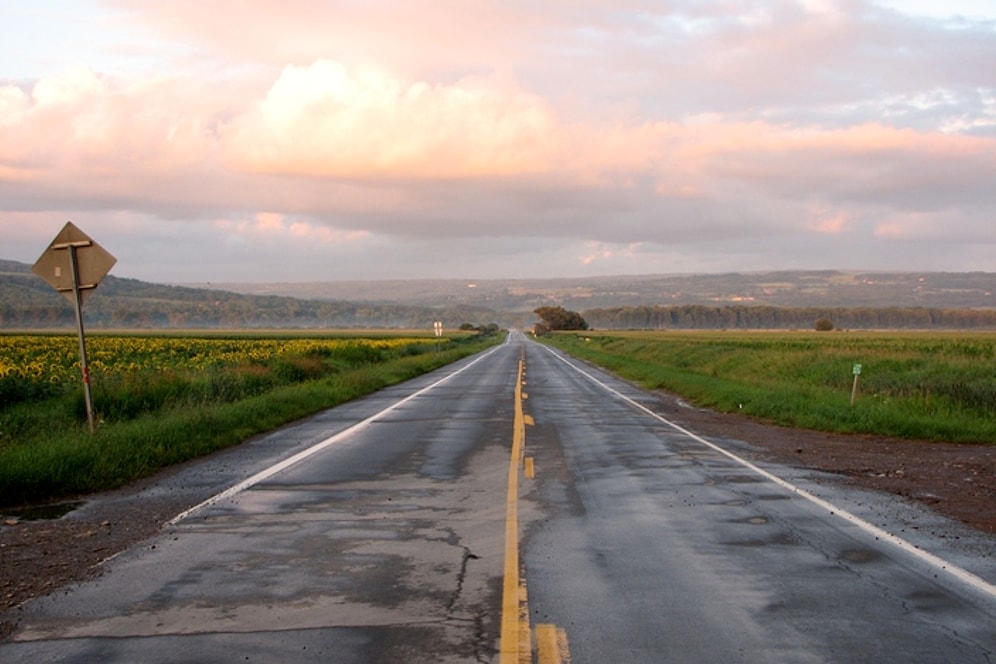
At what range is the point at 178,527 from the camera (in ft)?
30.4

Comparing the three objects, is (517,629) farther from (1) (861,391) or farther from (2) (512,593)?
(1) (861,391)

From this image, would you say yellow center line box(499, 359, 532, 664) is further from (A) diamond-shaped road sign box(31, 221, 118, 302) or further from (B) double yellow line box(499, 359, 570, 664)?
(A) diamond-shaped road sign box(31, 221, 118, 302)

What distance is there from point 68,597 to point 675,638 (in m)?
4.43

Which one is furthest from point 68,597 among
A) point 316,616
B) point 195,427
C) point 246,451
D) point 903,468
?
point 903,468

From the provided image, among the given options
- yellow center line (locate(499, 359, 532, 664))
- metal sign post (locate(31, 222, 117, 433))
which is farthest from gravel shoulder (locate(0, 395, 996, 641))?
metal sign post (locate(31, 222, 117, 433))

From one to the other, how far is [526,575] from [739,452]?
9418mm

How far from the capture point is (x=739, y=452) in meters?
15.8

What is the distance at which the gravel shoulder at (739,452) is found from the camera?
301 inches

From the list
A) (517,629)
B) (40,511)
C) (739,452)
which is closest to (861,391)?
(739,452)

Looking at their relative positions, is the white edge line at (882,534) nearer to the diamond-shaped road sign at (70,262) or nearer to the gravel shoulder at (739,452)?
the gravel shoulder at (739,452)

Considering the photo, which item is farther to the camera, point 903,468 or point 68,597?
point 903,468

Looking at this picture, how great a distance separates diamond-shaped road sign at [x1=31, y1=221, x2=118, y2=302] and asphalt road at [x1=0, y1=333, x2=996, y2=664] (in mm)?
3710

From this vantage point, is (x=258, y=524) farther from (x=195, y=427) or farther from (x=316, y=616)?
(x=195, y=427)

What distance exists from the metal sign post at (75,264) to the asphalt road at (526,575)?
3.60m
